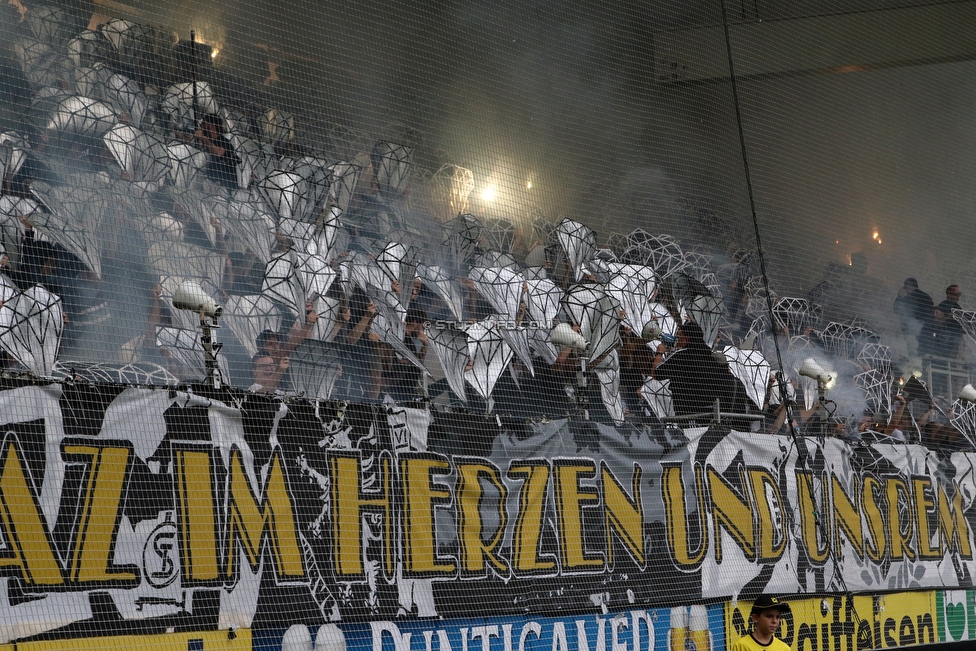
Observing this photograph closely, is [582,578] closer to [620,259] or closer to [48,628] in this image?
[620,259]

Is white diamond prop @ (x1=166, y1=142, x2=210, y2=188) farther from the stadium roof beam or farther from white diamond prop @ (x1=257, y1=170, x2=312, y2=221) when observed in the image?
the stadium roof beam

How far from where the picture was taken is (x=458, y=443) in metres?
4.88

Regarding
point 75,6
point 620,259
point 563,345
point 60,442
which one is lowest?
point 60,442

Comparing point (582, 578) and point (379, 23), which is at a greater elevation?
point (379, 23)

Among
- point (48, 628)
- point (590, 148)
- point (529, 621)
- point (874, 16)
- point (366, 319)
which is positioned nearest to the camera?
point (48, 628)

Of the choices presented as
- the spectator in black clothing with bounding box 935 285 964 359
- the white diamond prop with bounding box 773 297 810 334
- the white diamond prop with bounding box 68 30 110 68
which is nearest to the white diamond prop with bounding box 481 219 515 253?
the white diamond prop with bounding box 773 297 810 334

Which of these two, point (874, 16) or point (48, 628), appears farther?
point (874, 16)

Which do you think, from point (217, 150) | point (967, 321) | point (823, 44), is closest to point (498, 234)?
point (217, 150)

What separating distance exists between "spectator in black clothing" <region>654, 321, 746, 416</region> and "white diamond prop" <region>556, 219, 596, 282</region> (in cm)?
73

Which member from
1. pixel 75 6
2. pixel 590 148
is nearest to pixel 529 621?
pixel 590 148

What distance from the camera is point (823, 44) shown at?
8094 mm

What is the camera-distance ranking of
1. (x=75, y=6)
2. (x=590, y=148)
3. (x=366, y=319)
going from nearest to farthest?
(x=366, y=319) → (x=75, y=6) → (x=590, y=148)

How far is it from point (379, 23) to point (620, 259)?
2032 mm

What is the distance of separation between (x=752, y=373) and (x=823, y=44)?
3.26 metres
